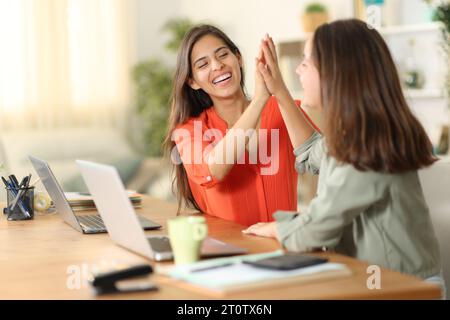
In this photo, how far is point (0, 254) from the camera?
191cm

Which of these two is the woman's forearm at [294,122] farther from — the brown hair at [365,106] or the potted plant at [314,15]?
the potted plant at [314,15]

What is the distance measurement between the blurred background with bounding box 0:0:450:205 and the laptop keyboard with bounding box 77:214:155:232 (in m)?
2.71

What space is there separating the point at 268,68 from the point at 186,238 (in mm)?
873

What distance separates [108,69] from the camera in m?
6.11

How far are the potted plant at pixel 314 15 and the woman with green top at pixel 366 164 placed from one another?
335 centimetres

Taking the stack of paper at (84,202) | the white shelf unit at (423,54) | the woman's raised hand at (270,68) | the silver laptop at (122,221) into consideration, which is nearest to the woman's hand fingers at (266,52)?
the woman's raised hand at (270,68)

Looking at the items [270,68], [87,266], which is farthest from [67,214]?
[270,68]

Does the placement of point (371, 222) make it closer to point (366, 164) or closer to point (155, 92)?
point (366, 164)

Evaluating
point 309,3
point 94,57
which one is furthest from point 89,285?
point 94,57

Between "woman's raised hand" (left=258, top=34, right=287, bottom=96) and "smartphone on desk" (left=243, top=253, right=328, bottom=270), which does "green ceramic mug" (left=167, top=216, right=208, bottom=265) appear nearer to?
"smartphone on desk" (left=243, top=253, right=328, bottom=270)

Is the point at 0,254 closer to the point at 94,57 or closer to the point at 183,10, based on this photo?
the point at 94,57

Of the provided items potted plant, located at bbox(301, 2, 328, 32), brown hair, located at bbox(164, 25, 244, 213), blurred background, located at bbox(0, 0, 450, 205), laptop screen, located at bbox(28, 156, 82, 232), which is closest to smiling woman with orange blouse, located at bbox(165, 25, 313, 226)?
brown hair, located at bbox(164, 25, 244, 213)

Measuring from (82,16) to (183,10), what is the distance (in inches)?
38.4

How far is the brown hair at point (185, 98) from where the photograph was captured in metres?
2.60
